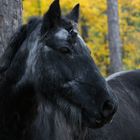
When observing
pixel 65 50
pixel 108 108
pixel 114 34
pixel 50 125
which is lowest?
pixel 114 34

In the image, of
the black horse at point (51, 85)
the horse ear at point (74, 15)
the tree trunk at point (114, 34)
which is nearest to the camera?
the black horse at point (51, 85)

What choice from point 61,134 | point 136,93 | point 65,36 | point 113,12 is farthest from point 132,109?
point 113,12

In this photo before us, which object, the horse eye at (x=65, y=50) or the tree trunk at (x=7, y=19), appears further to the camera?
the tree trunk at (x=7, y=19)

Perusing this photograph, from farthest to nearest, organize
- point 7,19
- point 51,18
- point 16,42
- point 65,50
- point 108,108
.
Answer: point 7,19 → point 16,42 → point 51,18 → point 65,50 → point 108,108

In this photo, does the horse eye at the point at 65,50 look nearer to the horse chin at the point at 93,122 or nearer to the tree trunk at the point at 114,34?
the horse chin at the point at 93,122

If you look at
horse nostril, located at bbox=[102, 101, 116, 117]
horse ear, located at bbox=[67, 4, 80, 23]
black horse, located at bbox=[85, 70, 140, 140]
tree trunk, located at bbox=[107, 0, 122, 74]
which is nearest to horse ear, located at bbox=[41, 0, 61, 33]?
horse ear, located at bbox=[67, 4, 80, 23]

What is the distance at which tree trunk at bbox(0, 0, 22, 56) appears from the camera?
6.26 meters

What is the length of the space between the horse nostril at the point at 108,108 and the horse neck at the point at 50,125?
19.0 inches

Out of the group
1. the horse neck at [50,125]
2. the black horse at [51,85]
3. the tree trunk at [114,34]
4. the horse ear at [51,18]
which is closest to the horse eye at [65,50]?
the black horse at [51,85]

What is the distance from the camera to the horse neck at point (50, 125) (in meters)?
4.95

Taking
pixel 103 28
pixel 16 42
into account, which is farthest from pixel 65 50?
pixel 103 28

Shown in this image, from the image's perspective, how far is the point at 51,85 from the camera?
4754mm

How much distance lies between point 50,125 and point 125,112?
5.69 feet

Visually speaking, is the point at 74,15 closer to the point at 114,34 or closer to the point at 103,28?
the point at 114,34
